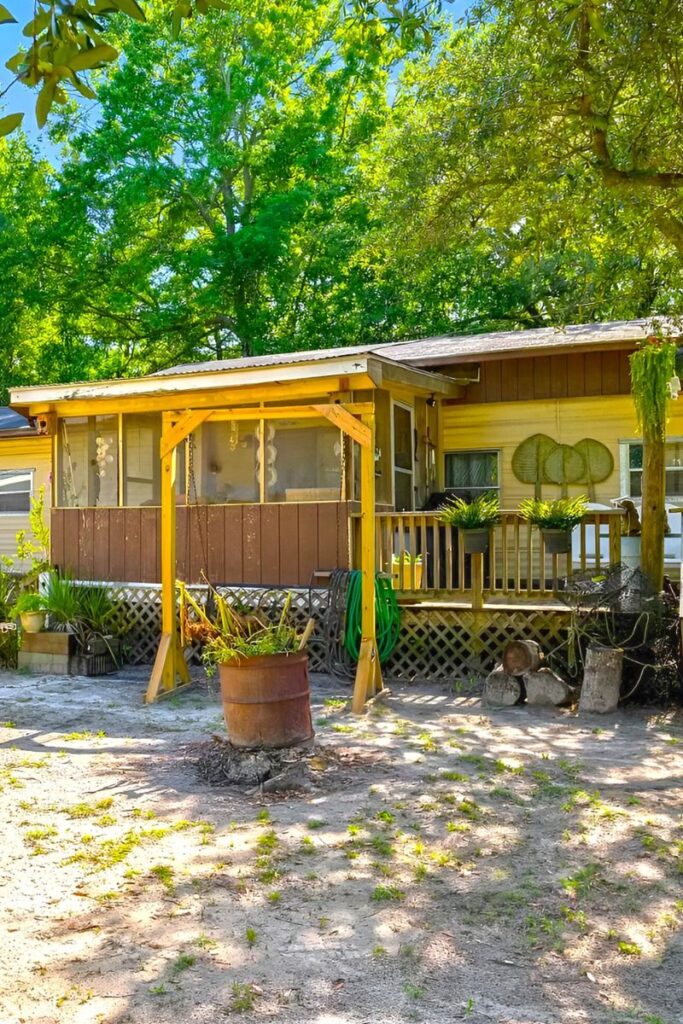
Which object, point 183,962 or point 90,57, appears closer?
point 90,57

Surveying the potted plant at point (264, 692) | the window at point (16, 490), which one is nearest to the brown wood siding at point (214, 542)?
the potted plant at point (264, 692)

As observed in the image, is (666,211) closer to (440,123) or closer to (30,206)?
(440,123)

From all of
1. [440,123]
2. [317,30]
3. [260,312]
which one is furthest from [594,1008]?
[317,30]

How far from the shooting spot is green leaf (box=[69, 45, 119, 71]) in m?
2.16

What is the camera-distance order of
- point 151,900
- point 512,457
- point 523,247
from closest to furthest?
point 151,900 < point 523,247 < point 512,457

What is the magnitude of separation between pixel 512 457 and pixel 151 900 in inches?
368

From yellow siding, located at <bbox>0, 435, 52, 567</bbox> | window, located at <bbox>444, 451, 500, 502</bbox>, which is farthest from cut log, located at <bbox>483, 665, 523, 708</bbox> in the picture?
yellow siding, located at <bbox>0, 435, 52, 567</bbox>

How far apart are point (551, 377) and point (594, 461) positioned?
1.24 m

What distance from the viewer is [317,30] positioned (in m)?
22.1

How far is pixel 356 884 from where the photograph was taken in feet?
13.1

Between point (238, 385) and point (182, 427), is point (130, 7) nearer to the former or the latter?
point (182, 427)

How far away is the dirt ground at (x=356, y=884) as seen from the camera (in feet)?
9.91

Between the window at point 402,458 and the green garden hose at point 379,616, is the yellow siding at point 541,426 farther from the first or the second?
the green garden hose at point 379,616

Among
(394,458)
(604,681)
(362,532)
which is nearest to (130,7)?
(362,532)
